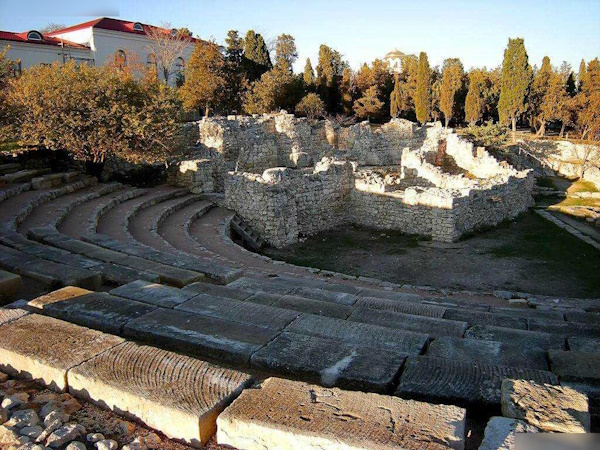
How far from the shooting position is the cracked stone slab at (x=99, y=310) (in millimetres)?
4688

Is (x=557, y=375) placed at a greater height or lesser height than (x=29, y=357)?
lesser

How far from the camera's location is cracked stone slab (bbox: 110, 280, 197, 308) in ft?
18.0

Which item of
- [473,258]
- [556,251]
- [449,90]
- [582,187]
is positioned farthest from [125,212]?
[449,90]

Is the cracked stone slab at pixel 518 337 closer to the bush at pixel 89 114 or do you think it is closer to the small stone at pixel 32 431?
the small stone at pixel 32 431

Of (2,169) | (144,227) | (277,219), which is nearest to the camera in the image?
(144,227)

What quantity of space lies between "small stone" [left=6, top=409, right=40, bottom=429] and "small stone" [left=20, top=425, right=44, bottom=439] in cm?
5

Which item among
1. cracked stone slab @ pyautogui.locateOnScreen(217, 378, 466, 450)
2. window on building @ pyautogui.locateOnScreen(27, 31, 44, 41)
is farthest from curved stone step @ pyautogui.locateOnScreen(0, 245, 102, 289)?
window on building @ pyautogui.locateOnScreen(27, 31, 44, 41)

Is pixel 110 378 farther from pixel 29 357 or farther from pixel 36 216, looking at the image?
pixel 36 216

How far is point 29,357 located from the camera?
3686 millimetres

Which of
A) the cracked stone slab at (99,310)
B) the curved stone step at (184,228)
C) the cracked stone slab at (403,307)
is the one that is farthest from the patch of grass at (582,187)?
the cracked stone slab at (99,310)

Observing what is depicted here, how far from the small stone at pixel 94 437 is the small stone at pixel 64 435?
0.05m

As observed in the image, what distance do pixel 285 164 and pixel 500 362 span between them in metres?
24.2

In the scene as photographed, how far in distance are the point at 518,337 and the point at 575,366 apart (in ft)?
4.22

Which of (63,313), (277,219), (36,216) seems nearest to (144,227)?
(36,216)
